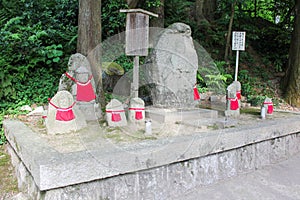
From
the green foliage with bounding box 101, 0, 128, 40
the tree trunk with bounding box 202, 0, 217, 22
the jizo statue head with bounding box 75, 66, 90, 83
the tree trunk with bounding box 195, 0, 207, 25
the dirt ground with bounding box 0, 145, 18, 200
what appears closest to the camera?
the dirt ground with bounding box 0, 145, 18, 200

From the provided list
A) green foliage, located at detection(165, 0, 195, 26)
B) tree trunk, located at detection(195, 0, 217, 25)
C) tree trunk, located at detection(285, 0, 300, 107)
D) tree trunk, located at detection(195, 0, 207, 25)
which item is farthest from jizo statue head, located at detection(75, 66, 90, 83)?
tree trunk, located at detection(195, 0, 217, 25)

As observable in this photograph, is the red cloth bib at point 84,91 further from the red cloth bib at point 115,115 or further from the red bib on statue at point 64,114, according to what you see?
the red bib on statue at point 64,114

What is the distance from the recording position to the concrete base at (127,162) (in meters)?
2.44

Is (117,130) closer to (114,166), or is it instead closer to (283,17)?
(114,166)

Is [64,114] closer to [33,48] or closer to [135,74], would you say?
[135,74]

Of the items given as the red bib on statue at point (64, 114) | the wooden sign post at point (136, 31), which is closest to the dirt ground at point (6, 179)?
the red bib on statue at point (64, 114)

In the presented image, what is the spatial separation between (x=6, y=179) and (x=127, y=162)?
1720mm

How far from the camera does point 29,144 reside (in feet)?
9.41

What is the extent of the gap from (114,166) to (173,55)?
98.1 inches

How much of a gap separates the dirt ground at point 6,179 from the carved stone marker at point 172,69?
2434 mm

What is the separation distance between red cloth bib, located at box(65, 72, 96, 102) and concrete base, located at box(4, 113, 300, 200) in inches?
21.1

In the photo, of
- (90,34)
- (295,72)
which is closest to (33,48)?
(90,34)

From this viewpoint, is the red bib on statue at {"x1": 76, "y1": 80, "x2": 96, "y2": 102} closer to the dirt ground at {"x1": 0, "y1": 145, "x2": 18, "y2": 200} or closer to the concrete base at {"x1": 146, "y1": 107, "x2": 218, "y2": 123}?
the concrete base at {"x1": 146, "y1": 107, "x2": 218, "y2": 123}

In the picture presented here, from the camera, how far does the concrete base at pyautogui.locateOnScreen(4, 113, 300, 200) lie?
2.44 m
